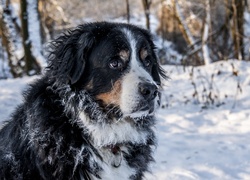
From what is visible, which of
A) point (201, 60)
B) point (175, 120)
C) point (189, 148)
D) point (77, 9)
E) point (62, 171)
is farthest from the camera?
point (77, 9)

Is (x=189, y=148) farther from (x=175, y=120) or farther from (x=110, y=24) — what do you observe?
A: (x=110, y=24)

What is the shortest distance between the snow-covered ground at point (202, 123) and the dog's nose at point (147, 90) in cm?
164

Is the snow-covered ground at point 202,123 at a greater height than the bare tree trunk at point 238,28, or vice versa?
the bare tree trunk at point 238,28

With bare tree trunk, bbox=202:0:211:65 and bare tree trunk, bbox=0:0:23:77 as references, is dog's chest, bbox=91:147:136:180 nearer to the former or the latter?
bare tree trunk, bbox=202:0:211:65

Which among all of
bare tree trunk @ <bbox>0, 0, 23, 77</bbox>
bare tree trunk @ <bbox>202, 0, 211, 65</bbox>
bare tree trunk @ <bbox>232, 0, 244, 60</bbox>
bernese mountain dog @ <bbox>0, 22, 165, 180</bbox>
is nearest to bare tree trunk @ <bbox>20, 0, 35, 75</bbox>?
bare tree trunk @ <bbox>0, 0, 23, 77</bbox>

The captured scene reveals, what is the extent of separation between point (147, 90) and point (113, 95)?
12.0 inches

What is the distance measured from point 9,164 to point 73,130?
23.4 inches

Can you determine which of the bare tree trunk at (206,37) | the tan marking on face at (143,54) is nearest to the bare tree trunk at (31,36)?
the bare tree trunk at (206,37)

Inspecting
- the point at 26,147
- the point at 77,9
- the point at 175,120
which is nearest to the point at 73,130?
the point at 26,147

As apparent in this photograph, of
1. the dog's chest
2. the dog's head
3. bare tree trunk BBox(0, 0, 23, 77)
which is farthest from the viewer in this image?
bare tree trunk BBox(0, 0, 23, 77)

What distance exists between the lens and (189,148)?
533cm

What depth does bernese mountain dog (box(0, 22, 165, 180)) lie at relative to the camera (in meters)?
Answer: 3.16

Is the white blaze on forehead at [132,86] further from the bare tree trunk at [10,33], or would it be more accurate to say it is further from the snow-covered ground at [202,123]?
the bare tree trunk at [10,33]

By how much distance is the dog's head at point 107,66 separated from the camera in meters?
3.13
